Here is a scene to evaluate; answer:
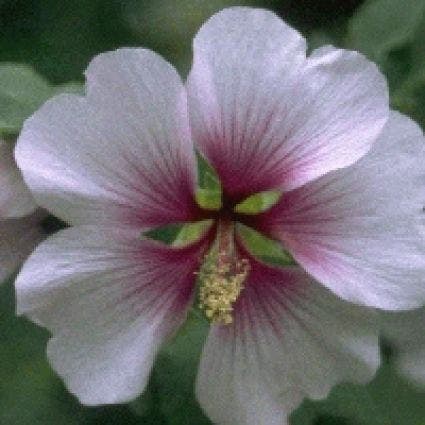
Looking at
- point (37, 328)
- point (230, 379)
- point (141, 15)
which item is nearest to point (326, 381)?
point (230, 379)

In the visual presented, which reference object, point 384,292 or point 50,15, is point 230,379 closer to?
point 384,292

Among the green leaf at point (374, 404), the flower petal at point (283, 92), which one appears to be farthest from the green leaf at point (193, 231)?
the green leaf at point (374, 404)

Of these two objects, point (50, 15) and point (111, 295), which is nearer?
point (111, 295)

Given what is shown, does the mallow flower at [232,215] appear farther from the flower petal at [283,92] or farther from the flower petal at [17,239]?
the flower petal at [17,239]

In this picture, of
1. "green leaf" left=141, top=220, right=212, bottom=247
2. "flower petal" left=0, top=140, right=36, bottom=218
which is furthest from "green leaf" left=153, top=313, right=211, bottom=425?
"flower petal" left=0, top=140, right=36, bottom=218

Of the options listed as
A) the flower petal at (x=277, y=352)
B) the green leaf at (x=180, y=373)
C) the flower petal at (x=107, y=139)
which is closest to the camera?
the flower petal at (x=107, y=139)
